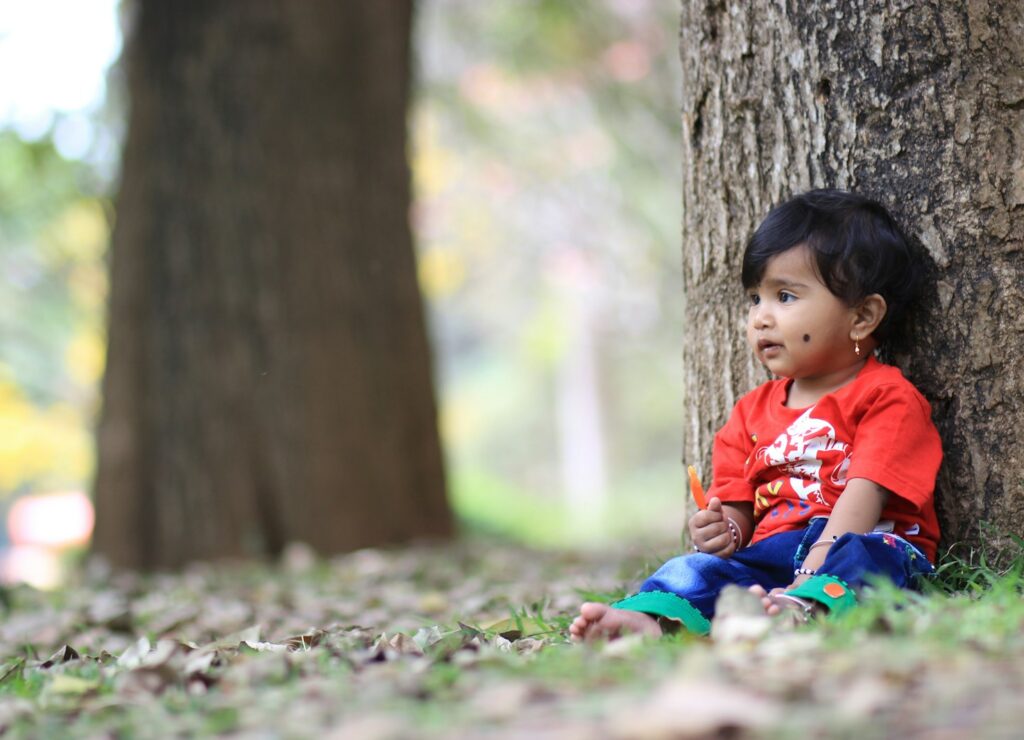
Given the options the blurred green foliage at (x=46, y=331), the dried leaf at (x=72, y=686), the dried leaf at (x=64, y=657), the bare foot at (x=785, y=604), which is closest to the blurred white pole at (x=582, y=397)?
the blurred green foliage at (x=46, y=331)

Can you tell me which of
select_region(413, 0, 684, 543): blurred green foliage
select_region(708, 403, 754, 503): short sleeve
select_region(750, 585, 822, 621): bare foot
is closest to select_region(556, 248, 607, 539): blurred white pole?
select_region(413, 0, 684, 543): blurred green foliage

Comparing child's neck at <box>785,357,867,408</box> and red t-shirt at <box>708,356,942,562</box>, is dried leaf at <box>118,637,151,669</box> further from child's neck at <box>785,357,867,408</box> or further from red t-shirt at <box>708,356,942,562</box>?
child's neck at <box>785,357,867,408</box>

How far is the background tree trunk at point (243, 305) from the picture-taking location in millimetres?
6305

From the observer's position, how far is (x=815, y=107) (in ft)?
10.0

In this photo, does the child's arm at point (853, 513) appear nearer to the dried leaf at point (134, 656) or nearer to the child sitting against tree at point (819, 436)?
the child sitting against tree at point (819, 436)

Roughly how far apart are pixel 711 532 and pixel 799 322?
56 centimetres

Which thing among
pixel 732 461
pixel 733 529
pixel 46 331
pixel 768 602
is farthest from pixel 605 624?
pixel 46 331

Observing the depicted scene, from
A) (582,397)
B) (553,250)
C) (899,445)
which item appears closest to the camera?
(899,445)

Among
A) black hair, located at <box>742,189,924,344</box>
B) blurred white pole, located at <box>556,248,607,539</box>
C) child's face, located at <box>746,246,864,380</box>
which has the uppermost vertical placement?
black hair, located at <box>742,189,924,344</box>

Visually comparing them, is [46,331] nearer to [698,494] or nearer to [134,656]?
[134,656]

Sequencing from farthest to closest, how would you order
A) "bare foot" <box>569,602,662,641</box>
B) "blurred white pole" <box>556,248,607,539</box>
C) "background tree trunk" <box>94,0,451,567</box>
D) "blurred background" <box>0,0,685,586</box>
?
"blurred white pole" <box>556,248,607,539</box>
"blurred background" <box>0,0,685,586</box>
"background tree trunk" <box>94,0,451,567</box>
"bare foot" <box>569,602,662,641</box>

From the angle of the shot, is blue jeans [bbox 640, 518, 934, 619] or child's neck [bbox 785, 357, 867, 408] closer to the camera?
blue jeans [bbox 640, 518, 934, 619]

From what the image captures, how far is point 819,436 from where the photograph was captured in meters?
2.84

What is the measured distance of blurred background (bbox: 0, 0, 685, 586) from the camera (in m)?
10.9
